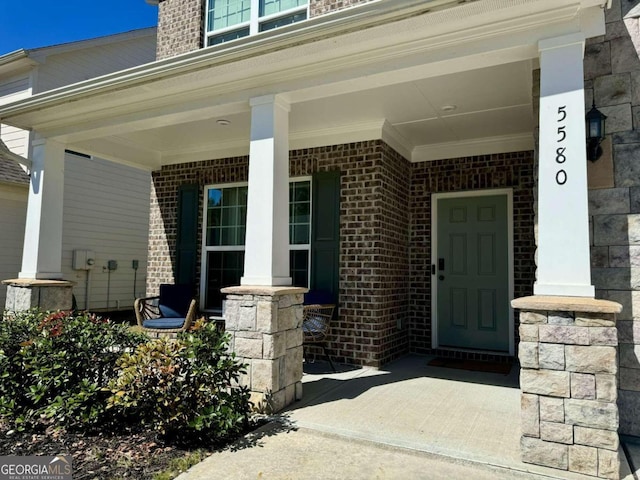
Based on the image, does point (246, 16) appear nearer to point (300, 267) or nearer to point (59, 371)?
point (300, 267)

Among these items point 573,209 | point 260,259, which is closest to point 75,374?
point 260,259

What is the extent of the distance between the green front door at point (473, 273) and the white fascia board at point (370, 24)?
113 inches

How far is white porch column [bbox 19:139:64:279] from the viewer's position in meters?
5.23

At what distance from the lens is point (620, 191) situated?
3072mm

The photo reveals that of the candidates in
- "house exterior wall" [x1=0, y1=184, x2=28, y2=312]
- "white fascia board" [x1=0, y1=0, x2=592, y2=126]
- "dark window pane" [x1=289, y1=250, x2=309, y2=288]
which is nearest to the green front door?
"dark window pane" [x1=289, y1=250, x2=309, y2=288]

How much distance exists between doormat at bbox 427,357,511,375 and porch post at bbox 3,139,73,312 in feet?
14.6

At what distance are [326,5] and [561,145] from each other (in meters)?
3.74

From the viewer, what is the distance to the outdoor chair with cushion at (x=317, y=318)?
15.8 ft

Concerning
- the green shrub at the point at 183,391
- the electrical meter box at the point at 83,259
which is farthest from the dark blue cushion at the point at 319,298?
the electrical meter box at the point at 83,259

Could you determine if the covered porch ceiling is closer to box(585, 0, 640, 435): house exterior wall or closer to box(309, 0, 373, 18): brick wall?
box(585, 0, 640, 435): house exterior wall

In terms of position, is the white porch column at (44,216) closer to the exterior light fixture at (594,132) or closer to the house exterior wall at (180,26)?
the house exterior wall at (180,26)

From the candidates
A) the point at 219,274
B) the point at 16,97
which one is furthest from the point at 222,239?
the point at 16,97

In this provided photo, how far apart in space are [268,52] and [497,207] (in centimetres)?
344

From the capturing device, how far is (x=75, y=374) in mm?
3322
